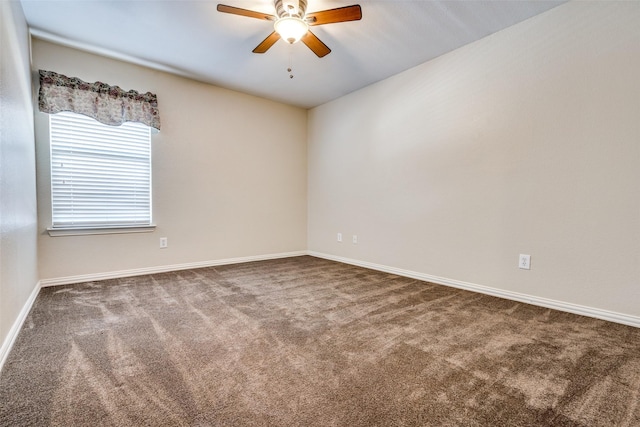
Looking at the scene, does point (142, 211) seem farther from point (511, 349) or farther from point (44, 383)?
point (511, 349)

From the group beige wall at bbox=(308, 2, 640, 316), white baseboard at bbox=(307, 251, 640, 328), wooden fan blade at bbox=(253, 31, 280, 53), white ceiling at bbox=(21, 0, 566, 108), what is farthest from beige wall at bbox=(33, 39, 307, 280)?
white baseboard at bbox=(307, 251, 640, 328)

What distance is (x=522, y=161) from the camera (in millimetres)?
2574

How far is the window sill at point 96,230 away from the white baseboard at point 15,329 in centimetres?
60

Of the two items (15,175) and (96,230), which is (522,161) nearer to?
(15,175)

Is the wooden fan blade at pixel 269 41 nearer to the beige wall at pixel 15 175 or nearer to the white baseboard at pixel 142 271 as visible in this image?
the beige wall at pixel 15 175

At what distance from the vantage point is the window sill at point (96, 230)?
2.95 m

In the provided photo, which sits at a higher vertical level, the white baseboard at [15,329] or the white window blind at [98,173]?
the white window blind at [98,173]

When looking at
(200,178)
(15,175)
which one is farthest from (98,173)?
(15,175)

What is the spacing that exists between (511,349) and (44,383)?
2445 millimetres

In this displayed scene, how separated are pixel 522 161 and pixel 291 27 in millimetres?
2228

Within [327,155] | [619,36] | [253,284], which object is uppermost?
[619,36]

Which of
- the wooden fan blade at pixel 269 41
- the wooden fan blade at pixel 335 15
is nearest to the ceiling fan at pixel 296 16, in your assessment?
the wooden fan blade at pixel 335 15

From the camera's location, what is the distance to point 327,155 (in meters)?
4.60

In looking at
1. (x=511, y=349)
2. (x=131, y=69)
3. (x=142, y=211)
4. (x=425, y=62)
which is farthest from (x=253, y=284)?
(x=425, y=62)
